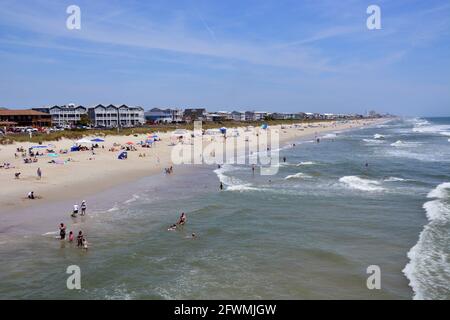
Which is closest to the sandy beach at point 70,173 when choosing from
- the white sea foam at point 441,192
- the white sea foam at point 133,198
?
the white sea foam at point 133,198

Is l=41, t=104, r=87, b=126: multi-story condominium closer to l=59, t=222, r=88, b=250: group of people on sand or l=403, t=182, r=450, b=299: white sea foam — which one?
l=59, t=222, r=88, b=250: group of people on sand

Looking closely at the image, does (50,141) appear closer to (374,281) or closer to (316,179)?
(316,179)

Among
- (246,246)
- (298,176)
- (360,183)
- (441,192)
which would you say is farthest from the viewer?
(298,176)

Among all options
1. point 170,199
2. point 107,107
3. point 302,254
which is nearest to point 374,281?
point 302,254

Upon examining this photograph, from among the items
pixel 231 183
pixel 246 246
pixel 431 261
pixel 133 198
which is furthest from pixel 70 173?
pixel 431 261

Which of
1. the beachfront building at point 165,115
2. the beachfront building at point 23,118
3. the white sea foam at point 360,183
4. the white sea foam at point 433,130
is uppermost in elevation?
the beachfront building at point 165,115

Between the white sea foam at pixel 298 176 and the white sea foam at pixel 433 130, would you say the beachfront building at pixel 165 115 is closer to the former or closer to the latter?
the white sea foam at pixel 433 130

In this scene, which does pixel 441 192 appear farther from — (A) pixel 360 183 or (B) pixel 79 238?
(B) pixel 79 238
